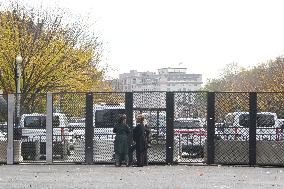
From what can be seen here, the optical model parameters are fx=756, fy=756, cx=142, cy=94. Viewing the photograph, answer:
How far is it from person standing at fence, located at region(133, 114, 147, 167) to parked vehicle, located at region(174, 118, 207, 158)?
121 cm

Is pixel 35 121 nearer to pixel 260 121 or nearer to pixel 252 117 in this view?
pixel 252 117

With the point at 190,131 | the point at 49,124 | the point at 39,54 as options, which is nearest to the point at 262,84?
the point at 39,54

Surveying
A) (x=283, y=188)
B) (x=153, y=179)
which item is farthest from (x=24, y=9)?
(x=283, y=188)

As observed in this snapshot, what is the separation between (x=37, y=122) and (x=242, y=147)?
7.59 metres

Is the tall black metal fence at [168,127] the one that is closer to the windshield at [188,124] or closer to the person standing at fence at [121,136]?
the windshield at [188,124]

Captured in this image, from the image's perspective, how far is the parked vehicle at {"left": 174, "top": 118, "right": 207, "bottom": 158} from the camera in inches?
963

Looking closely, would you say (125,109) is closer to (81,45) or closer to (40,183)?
(40,183)

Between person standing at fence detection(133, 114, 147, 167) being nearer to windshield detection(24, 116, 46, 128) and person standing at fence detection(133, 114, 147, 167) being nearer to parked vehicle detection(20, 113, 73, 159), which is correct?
parked vehicle detection(20, 113, 73, 159)

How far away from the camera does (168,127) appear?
24.3 metres

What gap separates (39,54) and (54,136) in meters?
22.7

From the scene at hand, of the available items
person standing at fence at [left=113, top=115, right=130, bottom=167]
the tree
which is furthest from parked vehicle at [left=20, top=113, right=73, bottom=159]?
the tree

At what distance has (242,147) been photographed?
24.3m

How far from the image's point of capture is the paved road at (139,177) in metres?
17.2

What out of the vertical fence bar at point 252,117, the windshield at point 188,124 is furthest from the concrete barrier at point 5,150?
the vertical fence bar at point 252,117
